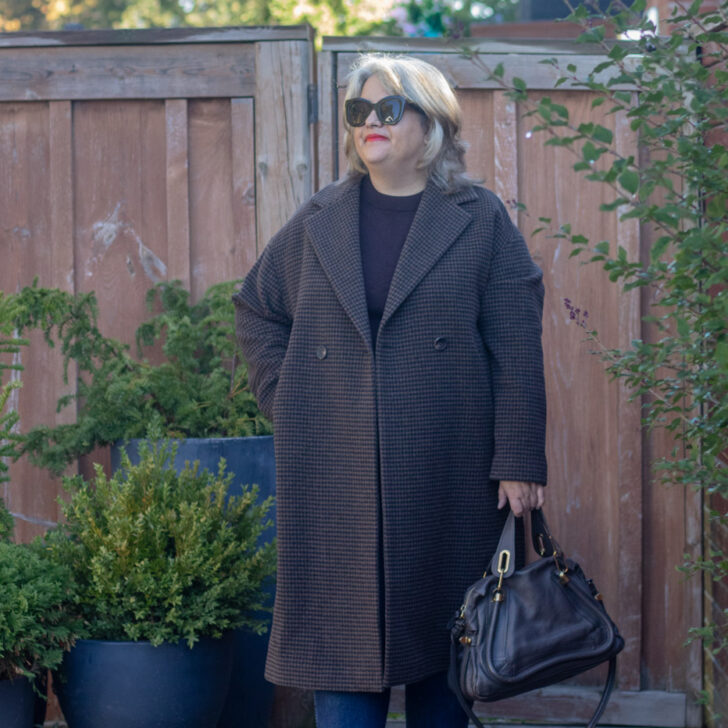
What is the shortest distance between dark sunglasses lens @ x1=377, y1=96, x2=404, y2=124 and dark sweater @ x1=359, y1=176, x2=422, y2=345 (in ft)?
0.75

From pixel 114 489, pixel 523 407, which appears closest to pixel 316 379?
pixel 523 407

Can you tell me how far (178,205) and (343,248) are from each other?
128 cm

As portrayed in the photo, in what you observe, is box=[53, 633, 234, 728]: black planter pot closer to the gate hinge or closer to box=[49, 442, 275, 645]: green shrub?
box=[49, 442, 275, 645]: green shrub

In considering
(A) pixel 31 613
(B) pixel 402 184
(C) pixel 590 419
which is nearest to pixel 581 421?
(C) pixel 590 419

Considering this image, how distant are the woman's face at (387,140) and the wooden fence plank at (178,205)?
1162 mm

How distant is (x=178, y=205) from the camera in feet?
12.4

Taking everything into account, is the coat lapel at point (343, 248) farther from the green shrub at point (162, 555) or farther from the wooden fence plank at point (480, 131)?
the wooden fence plank at point (480, 131)

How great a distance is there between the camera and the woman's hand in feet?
8.61

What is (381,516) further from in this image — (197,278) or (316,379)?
(197,278)

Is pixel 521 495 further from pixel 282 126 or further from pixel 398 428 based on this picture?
pixel 282 126

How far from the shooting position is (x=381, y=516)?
2.62m

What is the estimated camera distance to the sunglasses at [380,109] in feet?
8.82

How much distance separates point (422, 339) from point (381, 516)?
18.3 inches

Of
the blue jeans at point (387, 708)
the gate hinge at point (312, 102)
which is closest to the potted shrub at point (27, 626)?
the blue jeans at point (387, 708)
